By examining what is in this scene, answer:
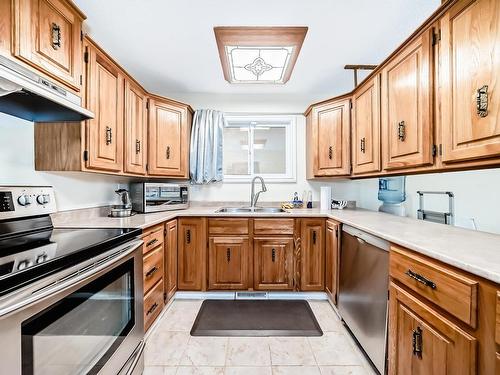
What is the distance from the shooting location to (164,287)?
2096 millimetres

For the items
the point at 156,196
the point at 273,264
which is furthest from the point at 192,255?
the point at 273,264

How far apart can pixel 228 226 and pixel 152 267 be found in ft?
2.57

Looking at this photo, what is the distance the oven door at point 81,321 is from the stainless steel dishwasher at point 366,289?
53.9 inches

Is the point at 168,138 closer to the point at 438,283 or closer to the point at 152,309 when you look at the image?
the point at 152,309

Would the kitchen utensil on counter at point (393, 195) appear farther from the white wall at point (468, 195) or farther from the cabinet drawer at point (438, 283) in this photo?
the cabinet drawer at point (438, 283)

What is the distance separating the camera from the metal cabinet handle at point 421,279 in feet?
3.17

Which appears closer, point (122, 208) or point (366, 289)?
point (366, 289)

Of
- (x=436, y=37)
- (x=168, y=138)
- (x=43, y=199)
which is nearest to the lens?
(x=436, y=37)

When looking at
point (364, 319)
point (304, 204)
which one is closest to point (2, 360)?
point (364, 319)

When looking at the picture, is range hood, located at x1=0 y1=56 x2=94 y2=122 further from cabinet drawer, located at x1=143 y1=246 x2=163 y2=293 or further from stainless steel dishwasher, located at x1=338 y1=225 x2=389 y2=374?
stainless steel dishwasher, located at x1=338 y1=225 x2=389 y2=374

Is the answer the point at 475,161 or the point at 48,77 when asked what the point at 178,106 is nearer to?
the point at 48,77

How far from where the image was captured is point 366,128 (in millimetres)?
2117

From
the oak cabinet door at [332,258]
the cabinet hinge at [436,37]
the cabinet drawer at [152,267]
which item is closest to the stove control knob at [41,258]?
the cabinet drawer at [152,267]

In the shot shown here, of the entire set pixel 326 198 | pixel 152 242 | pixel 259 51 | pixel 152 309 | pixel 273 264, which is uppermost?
pixel 259 51
